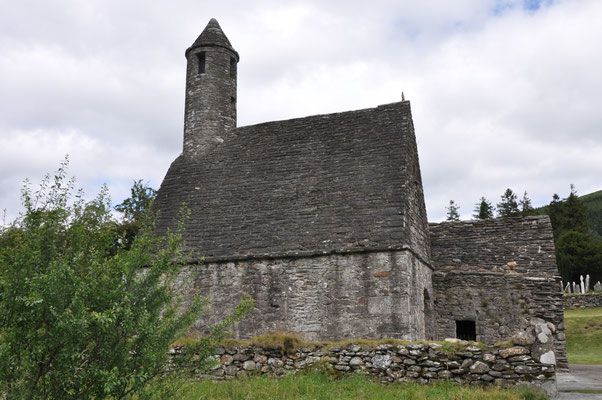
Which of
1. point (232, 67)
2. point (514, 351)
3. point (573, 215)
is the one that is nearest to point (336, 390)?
point (514, 351)

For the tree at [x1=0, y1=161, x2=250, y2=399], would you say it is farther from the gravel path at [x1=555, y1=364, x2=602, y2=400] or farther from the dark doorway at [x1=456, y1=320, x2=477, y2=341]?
the dark doorway at [x1=456, y1=320, x2=477, y2=341]

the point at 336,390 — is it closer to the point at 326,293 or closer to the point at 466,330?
the point at 326,293

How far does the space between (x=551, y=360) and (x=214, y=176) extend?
1228 centimetres

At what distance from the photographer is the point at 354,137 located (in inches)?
672

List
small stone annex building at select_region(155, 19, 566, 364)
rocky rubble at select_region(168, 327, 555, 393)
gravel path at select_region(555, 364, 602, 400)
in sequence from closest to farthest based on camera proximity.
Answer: rocky rubble at select_region(168, 327, 555, 393)
gravel path at select_region(555, 364, 602, 400)
small stone annex building at select_region(155, 19, 566, 364)

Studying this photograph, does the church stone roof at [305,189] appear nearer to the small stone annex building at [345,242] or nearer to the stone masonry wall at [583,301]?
the small stone annex building at [345,242]

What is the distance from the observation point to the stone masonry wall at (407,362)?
8875mm

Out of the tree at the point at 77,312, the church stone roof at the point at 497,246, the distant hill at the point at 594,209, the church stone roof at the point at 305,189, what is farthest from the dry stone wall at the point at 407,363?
the distant hill at the point at 594,209

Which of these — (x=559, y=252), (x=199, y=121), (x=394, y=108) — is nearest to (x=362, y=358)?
(x=394, y=108)

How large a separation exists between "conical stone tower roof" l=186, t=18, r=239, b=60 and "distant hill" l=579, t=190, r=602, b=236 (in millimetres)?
68495

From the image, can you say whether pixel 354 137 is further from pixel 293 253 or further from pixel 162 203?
pixel 162 203

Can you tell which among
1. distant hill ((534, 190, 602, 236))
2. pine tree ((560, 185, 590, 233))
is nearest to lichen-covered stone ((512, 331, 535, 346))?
pine tree ((560, 185, 590, 233))

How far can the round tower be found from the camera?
1977 centimetres

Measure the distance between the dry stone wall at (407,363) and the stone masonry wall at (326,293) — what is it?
3528mm
